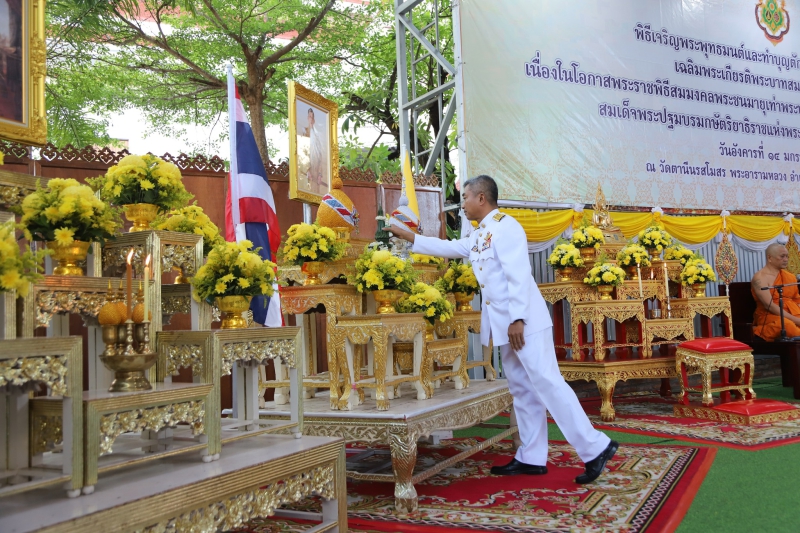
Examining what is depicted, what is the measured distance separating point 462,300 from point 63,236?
2.96 meters

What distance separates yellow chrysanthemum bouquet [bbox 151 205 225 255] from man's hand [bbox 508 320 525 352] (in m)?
1.69

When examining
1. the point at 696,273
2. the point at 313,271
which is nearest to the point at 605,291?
the point at 696,273

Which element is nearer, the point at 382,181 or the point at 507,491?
the point at 507,491

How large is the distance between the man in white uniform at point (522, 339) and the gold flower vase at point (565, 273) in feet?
8.51

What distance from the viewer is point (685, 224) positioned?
7.96 meters

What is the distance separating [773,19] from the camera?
911 cm

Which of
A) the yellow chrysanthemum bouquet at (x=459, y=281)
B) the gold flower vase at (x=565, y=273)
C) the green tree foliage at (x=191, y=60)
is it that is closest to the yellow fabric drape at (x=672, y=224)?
the gold flower vase at (x=565, y=273)

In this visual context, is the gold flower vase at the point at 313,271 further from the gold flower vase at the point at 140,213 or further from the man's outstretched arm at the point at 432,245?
the gold flower vase at the point at 140,213

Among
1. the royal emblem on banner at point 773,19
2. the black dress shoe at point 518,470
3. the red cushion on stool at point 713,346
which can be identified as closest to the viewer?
the black dress shoe at point 518,470

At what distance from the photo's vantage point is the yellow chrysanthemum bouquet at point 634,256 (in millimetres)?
6441

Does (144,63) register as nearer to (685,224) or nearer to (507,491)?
(685,224)

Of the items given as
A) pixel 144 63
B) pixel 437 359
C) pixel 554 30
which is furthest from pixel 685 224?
pixel 144 63

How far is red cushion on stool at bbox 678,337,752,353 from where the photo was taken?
5575 millimetres

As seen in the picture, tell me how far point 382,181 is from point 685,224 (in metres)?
3.94
